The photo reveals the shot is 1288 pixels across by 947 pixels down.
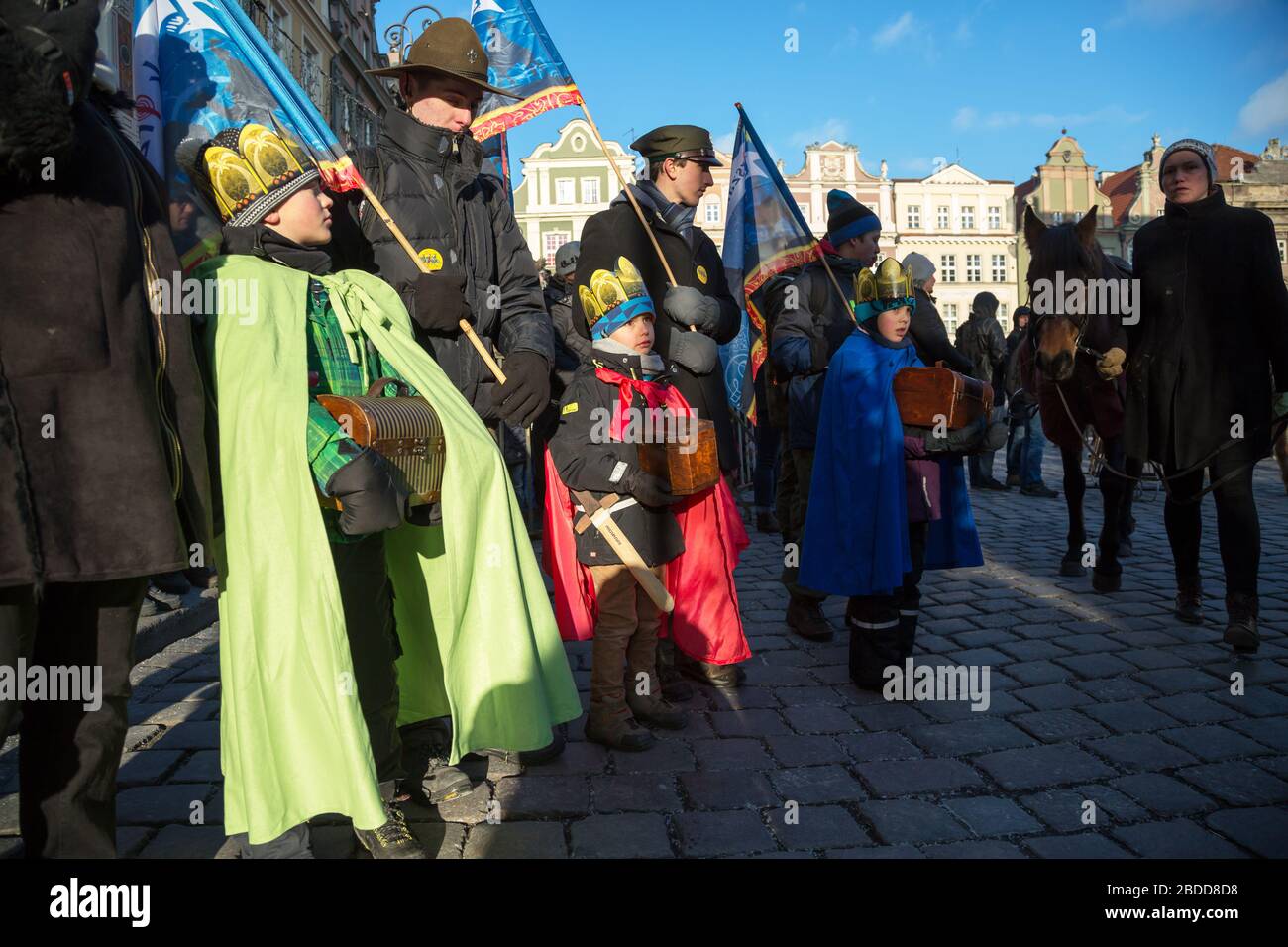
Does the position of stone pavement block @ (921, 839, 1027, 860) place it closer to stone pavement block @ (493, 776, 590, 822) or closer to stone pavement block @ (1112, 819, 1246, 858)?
stone pavement block @ (1112, 819, 1246, 858)

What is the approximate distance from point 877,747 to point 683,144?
293 cm

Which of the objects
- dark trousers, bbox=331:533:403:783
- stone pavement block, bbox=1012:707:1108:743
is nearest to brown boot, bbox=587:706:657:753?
dark trousers, bbox=331:533:403:783

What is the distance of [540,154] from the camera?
5253 centimetres

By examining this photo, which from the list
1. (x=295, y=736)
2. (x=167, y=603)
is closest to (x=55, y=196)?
(x=295, y=736)

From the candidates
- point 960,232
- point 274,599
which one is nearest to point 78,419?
point 274,599

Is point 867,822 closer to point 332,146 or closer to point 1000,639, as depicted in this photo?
point 1000,639

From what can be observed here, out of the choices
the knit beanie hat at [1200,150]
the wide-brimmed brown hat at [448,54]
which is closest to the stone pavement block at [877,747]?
the wide-brimmed brown hat at [448,54]

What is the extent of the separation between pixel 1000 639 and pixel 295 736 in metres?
3.96

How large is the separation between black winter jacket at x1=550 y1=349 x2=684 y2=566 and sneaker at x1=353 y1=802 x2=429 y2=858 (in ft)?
4.27

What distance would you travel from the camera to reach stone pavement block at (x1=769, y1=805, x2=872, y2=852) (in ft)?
9.47

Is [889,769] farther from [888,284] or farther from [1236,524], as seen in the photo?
[1236,524]

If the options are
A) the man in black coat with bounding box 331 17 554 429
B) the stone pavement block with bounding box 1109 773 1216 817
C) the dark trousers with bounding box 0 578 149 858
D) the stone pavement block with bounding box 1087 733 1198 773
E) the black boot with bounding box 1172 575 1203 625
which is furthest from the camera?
the black boot with bounding box 1172 575 1203 625

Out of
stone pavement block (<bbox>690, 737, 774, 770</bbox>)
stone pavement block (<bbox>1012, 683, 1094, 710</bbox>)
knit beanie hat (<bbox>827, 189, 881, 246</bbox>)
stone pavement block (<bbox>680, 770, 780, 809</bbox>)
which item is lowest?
stone pavement block (<bbox>680, 770, 780, 809</bbox>)

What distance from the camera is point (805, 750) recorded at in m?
3.69
